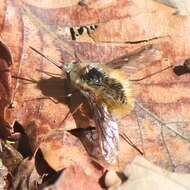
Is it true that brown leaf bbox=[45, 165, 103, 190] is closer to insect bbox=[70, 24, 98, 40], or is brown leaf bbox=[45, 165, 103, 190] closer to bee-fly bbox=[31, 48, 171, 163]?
bee-fly bbox=[31, 48, 171, 163]

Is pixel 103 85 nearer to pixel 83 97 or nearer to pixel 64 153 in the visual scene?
pixel 83 97

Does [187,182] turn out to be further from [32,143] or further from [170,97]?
[32,143]

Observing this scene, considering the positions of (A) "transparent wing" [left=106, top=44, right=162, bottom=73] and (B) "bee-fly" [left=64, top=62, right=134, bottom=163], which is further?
(A) "transparent wing" [left=106, top=44, right=162, bottom=73]

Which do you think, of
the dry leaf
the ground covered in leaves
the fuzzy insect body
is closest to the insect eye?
the fuzzy insect body

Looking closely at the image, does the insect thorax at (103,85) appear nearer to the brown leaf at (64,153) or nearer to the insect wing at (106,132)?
the insect wing at (106,132)

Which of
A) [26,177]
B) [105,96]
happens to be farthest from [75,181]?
[105,96]

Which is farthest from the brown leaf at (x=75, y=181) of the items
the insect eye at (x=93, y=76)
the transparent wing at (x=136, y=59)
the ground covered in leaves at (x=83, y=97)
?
the transparent wing at (x=136, y=59)
